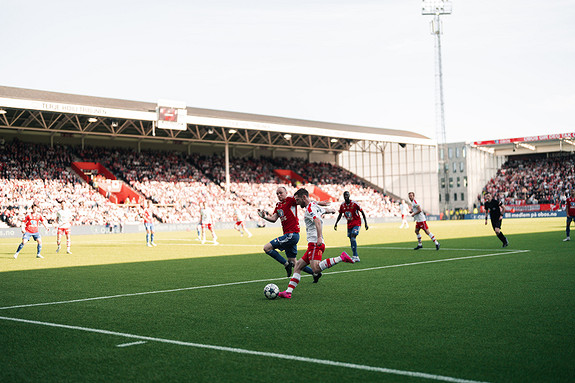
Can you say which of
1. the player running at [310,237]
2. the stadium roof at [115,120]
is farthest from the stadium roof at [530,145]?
the player running at [310,237]

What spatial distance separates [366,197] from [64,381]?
65.0 metres

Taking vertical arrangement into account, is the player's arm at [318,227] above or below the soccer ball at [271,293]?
above

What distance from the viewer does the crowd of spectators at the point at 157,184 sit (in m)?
46.0

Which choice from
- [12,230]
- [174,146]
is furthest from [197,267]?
[174,146]

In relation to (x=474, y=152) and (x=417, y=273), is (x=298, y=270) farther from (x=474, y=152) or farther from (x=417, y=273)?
(x=474, y=152)

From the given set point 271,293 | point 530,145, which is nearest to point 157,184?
point 271,293

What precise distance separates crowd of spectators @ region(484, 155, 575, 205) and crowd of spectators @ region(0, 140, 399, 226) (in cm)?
1471

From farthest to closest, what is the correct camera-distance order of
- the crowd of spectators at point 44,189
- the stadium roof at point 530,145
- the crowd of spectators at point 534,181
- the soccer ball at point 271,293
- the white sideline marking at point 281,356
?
1. the stadium roof at point 530,145
2. the crowd of spectators at point 534,181
3. the crowd of spectators at point 44,189
4. the soccer ball at point 271,293
5. the white sideline marking at point 281,356

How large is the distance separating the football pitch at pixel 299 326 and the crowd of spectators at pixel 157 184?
105ft

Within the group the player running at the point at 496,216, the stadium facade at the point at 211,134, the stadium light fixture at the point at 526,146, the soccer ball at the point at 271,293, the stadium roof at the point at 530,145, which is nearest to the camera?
the soccer ball at the point at 271,293

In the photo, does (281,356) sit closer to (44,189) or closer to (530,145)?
(44,189)

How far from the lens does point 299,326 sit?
7855 millimetres

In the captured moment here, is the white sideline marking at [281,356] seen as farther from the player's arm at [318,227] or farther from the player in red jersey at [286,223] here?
the player in red jersey at [286,223]

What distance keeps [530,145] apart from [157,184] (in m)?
47.9
